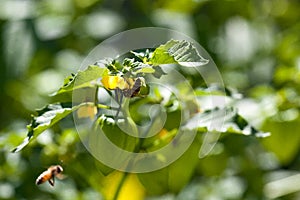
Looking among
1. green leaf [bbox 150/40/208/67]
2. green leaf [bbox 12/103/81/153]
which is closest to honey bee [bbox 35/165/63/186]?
green leaf [bbox 12/103/81/153]

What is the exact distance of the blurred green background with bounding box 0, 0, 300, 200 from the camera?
1.33 meters

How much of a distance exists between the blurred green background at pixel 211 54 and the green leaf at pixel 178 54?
0.35 m

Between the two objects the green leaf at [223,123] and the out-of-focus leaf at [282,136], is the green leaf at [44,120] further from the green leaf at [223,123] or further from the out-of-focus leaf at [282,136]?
the out-of-focus leaf at [282,136]

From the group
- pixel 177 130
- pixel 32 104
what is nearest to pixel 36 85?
pixel 32 104

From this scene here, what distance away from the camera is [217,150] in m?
1.37

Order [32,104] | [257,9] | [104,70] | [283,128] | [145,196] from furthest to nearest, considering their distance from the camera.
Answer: [257,9], [32,104], [145,196], [283,128], [104,70]

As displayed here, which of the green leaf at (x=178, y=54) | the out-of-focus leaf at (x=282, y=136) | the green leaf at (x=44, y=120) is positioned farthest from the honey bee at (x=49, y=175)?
the out-of-focus leaf at (x=282, y=136)

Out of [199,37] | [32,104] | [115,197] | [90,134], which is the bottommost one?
[32,104]

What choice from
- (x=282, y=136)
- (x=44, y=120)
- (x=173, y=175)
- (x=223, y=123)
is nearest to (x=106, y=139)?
(x=44, y=120)

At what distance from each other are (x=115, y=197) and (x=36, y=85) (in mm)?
920

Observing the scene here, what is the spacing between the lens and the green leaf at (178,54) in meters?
0.79

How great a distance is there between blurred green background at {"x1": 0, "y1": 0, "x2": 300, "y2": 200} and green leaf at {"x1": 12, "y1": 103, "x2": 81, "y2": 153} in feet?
0.68

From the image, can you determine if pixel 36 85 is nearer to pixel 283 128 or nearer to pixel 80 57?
pixel 80 57

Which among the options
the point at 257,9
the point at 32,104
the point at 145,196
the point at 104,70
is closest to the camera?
the point at 104,70
